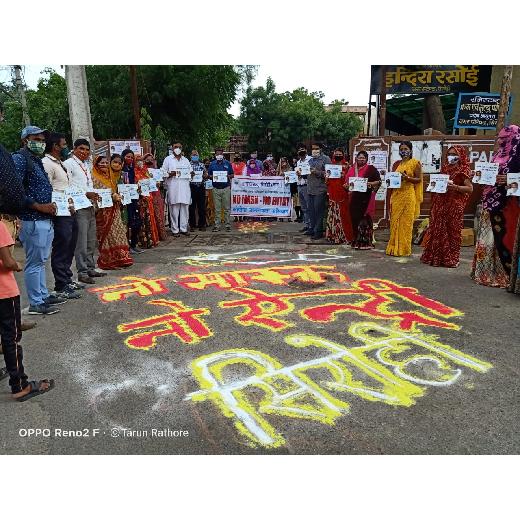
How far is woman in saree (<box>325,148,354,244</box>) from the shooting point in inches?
340

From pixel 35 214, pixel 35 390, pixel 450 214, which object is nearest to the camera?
pixel 35 390

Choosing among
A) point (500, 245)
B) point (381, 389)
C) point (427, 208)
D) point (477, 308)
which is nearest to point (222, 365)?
point (381, 389)

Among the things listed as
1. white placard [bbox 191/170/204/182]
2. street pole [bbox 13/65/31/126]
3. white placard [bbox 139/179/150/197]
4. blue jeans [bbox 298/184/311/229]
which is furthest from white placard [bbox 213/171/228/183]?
street pole [bbox 13/65/31/126]

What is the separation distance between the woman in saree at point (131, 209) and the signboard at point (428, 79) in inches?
257

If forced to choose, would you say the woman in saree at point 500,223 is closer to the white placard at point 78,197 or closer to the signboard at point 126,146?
the white placard at point 78,197

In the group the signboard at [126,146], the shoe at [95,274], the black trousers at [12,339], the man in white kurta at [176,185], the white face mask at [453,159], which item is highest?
the signboard at [126,146]

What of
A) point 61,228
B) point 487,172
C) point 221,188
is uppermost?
point 487,172

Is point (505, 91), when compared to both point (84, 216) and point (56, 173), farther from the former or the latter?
point (56, 173)

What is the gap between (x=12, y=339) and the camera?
317cm

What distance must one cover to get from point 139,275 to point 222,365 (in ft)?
10.9

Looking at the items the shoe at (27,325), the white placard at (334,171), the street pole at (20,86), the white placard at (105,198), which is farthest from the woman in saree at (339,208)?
the street pole at (20,86)

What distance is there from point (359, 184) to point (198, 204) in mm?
4536

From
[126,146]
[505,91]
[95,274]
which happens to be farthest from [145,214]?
[505,91]

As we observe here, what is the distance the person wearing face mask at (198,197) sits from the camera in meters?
10.7
